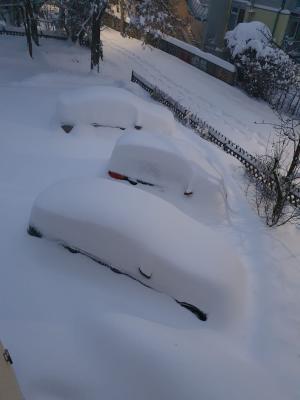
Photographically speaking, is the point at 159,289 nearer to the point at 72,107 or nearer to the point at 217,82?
the point at 72,107

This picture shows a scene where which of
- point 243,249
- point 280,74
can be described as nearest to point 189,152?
point 243,249

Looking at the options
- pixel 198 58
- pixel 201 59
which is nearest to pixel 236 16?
pixel 198 58

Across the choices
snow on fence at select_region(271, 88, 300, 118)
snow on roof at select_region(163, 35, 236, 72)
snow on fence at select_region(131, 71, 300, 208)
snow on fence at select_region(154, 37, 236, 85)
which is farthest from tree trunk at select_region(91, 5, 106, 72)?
snow on fence at select_region(271, 88, 300, 118)

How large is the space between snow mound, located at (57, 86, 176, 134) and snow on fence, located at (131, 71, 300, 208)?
2.00m

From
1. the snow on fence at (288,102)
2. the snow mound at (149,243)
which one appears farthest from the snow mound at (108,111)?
the snow on fence at (288,102)

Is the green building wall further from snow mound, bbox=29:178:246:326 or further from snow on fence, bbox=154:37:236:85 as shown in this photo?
snow mound, bbox=29:178:246:326

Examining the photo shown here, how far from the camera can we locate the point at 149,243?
4.78 meters

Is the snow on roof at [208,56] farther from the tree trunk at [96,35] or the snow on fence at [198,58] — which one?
the tree trunk at [96,35]

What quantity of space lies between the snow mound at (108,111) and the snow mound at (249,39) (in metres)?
9.81

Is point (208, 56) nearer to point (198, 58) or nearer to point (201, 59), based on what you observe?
point (201, 59)

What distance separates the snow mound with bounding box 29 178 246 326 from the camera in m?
4.75

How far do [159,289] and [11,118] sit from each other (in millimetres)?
7626

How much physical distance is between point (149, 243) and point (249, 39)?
1667cm

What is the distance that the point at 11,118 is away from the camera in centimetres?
1018
